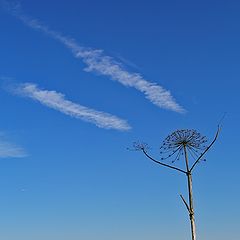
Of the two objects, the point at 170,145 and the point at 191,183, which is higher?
the point at 170,145

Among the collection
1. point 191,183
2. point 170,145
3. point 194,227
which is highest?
point 170,145

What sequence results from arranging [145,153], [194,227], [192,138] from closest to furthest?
1. [194,227]
2. [192,138]
3. [145,153]

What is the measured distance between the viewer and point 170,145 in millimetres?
36281

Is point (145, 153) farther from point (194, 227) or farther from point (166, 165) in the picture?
point (194, 227)

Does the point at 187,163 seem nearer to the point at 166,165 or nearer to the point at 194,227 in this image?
the point at 166,165

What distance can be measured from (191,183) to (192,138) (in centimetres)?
322

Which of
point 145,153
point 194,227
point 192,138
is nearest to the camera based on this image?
point 194,227

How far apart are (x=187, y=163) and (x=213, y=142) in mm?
2423

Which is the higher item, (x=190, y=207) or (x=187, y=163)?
(x=187, y=163)

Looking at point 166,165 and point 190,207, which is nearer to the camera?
point 190,207

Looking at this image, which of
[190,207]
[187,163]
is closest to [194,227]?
[190,207]

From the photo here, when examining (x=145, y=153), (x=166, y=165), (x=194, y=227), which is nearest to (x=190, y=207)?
(x=194, y=227)

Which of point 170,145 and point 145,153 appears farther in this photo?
point 145,153

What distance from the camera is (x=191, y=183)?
114 feet
